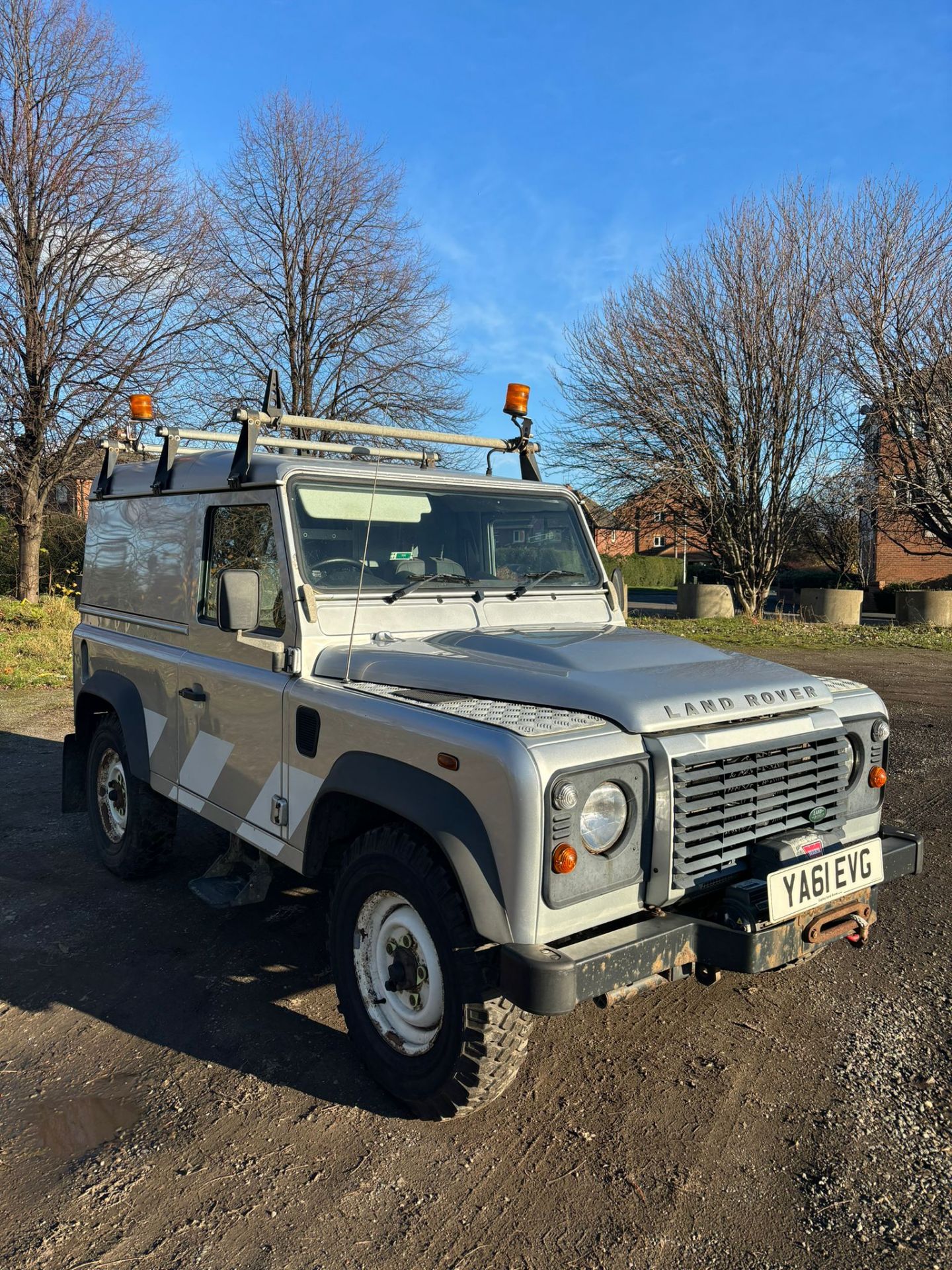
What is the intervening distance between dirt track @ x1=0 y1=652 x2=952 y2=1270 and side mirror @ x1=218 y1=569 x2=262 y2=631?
1561 millimetres

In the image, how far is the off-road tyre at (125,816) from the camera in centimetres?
482

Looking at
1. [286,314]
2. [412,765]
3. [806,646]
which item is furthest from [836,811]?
[286,314]

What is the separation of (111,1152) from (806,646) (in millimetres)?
14106

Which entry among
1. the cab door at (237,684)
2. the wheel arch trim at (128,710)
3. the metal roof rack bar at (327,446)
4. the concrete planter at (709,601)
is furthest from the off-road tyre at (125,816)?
the concrete planter at (709,601)

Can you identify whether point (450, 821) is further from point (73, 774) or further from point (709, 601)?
point (709, 601)

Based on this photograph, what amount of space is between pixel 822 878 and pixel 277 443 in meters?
3.09

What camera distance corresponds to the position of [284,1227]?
8.14 ft

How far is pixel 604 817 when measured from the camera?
8.63ft

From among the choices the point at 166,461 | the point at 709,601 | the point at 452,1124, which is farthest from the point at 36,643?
the point at 709,601

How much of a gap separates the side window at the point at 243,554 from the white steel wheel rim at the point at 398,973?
4.03 ft

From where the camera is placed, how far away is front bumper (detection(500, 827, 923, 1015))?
7.87ft

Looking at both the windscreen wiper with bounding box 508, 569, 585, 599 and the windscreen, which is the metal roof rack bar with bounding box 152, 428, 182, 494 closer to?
the windscreen

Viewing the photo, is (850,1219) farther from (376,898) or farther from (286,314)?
(286,314)

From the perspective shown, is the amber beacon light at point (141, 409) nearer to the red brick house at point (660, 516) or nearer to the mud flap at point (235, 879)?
the mud flap at point (235, 879)
